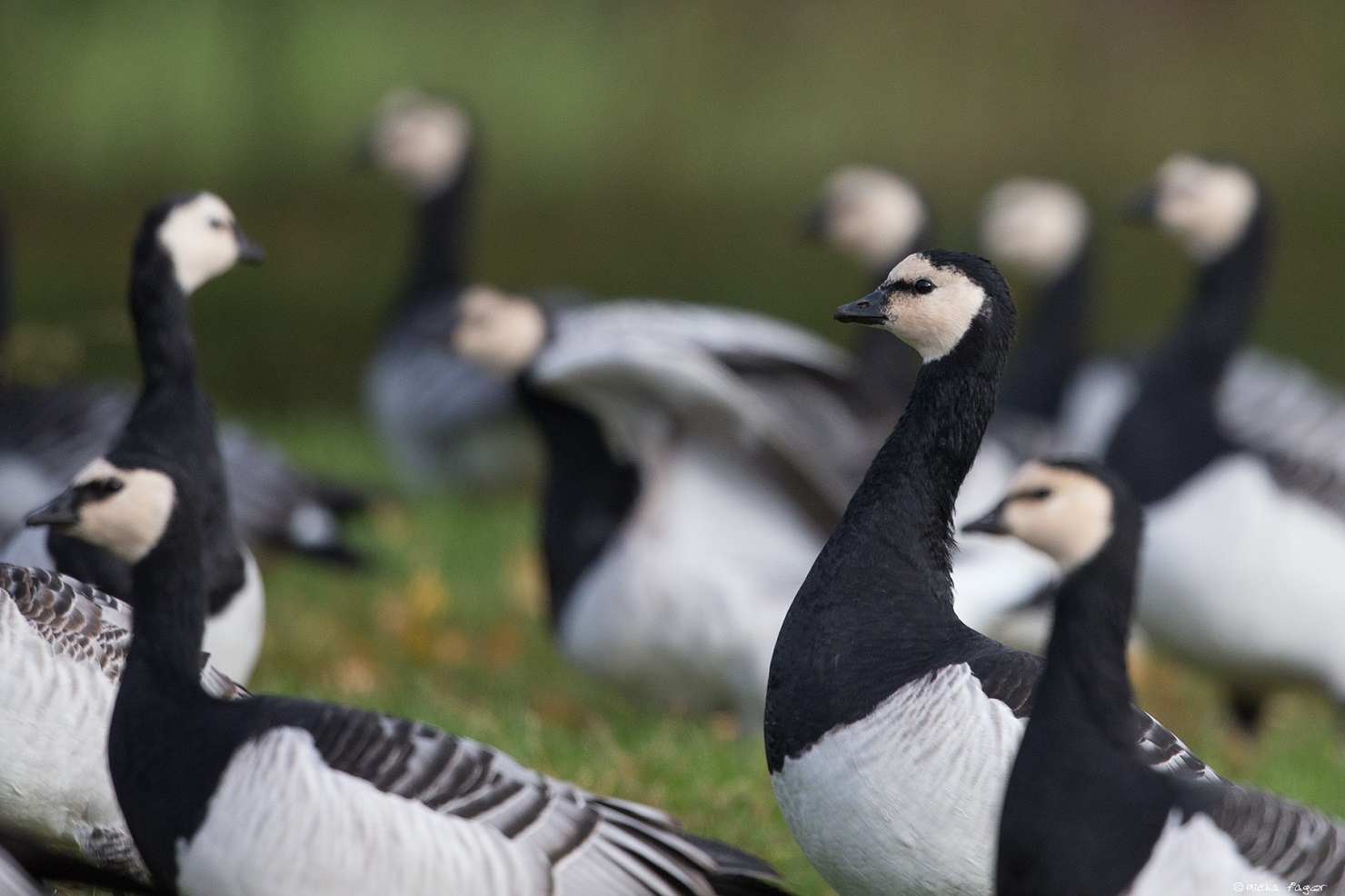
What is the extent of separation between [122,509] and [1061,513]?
68.2 inches

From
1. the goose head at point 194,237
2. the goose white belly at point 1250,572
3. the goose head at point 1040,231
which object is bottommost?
the goose head at point 194,237

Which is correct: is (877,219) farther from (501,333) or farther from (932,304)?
(932,304)

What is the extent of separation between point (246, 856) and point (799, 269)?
1414 centimetres

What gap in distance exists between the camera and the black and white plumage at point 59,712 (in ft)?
11.1

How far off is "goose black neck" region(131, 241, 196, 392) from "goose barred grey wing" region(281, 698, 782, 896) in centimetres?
158

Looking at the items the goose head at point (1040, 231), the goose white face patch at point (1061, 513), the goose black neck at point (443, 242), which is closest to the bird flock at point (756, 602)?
the goose white face patch at point (1061, 513)

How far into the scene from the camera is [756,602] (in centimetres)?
530

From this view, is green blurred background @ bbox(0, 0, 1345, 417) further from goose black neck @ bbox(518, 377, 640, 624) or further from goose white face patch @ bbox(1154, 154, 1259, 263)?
goose white face patch @ bbox(1154, 154, 1259, 263)

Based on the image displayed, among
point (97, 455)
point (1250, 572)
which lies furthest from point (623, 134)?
point (1250, 572)

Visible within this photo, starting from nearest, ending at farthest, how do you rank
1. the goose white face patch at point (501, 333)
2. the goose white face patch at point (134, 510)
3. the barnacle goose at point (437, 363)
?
1. the goose white face patch at point (134, 510)
2. the goose white face patch at point (501, 333)
3. the barnacle goose at point (437, 363)

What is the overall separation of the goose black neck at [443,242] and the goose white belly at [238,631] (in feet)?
19.2

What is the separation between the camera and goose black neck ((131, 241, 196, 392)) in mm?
4496

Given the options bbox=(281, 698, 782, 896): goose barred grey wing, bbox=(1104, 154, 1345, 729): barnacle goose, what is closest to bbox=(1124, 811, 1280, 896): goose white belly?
bbox=(281, 698, 782, 896): goose barred grey wing

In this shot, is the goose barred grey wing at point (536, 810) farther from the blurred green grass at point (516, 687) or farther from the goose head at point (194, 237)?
the goose head at point (194, 237)
